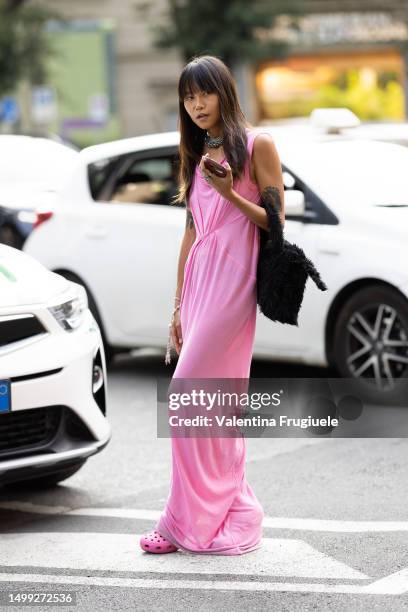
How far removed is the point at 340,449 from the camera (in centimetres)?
652

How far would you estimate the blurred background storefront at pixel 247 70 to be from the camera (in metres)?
37.0

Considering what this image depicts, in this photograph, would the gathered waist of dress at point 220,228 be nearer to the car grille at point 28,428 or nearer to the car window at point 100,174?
the car grille at point 28,428

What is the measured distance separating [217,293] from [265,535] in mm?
998

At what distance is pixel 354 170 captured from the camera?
7.62m

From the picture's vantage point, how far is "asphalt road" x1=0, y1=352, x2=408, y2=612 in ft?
14.3

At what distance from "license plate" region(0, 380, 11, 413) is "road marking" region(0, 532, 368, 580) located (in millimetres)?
525

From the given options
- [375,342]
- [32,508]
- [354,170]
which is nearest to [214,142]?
[32,508]

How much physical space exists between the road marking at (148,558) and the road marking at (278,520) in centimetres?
23

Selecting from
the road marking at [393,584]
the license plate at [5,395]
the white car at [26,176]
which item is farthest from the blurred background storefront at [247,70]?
the road marking at [393,584]

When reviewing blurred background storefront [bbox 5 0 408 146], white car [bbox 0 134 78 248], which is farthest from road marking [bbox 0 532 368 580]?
blurred background storefront [bbox 5 0 408 146]

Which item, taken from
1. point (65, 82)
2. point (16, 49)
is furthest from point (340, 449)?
point (65, 82)

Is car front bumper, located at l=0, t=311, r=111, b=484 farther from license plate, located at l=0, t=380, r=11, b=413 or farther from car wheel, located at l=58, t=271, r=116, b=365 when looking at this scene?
car wheel, located at l=58, t=271, r=116, b=365

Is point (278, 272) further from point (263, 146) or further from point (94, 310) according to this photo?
point (94, 310)

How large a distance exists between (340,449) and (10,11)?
26472 mm
